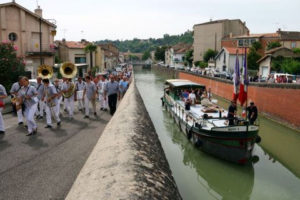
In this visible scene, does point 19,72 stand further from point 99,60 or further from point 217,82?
point 99,60

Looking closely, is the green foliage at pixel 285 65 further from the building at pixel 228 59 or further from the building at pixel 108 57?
the building at pixel 108 57

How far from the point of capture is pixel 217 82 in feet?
116

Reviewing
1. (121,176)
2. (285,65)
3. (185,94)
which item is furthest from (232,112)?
(285,65)

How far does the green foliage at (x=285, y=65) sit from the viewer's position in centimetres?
3127

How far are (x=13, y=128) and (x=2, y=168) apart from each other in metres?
4.10

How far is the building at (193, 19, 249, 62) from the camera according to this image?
238 feet

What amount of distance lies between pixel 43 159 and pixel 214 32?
72.5 m

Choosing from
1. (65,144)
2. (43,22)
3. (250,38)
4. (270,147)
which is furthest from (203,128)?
(250,38)

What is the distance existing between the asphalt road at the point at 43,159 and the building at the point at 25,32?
22164mm

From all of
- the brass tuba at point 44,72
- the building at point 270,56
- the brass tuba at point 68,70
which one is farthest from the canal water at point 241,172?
the building at point 270,56

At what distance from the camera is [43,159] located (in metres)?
6.34

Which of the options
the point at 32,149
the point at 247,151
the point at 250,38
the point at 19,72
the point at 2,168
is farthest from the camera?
the point at 250,38

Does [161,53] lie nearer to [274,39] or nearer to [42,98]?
[274,39]

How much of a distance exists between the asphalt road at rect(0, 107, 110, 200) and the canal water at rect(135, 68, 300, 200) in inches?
157
